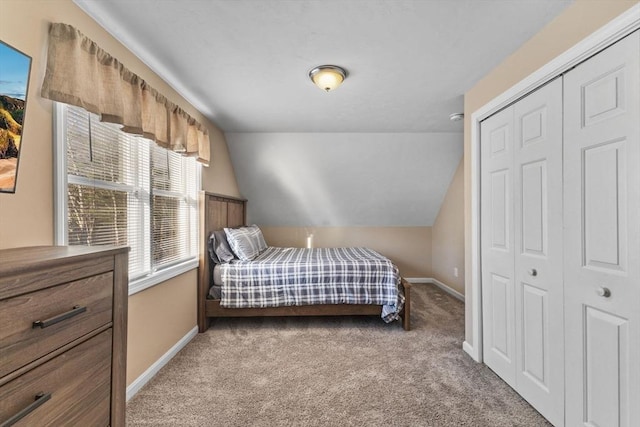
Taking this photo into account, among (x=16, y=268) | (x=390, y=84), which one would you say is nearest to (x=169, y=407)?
(x=16, y=268)

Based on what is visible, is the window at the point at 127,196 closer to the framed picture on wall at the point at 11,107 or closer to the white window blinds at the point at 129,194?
the white window blinds at the point at 129,194

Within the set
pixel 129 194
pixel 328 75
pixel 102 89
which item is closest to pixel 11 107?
pixel 102 89

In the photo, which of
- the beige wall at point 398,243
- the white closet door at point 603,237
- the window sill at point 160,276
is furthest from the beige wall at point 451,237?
the window sill at point 160,276

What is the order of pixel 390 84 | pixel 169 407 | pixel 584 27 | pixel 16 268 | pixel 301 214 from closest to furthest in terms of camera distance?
1. pixel 16 268
2. pixel 584 27
3. pixel 169 407
4. pixel 390 84
5. pixel 301 214

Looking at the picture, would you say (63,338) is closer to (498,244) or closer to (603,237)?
(603,237)

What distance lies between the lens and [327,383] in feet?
6.70

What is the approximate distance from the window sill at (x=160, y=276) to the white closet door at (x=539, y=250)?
2574 millimetres

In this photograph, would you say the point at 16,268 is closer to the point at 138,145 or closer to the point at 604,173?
the point at 138,145

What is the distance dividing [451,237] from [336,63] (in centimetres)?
338

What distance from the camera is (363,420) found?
5.50 feet

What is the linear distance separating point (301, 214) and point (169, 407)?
3366 millimetres

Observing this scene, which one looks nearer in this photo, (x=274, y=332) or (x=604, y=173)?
(x=604, y=173)

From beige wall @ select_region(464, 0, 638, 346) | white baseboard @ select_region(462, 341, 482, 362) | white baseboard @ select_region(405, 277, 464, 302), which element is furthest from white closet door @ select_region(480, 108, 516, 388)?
white baseboard @ select_region(405, 277, 464, 302)

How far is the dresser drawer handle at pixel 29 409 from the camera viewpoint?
0.74 m
